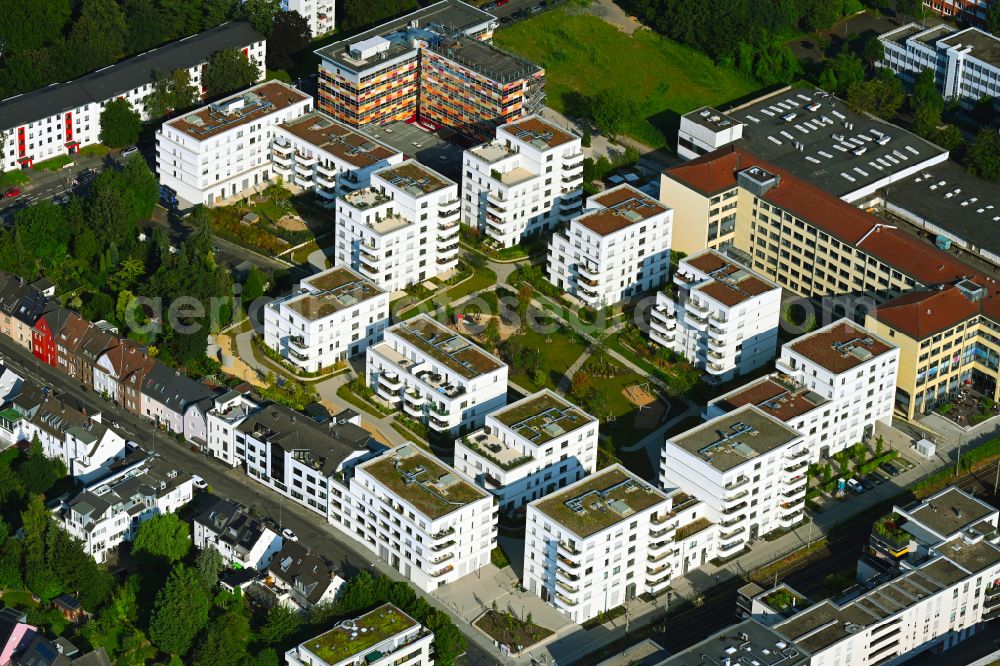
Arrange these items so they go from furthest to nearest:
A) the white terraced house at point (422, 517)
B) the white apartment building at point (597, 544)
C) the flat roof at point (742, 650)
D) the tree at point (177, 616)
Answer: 1. the white terraced house at point (422, 517)
2. the white apartment building at point (597, 544)
3. the tree at point (177, 616)
4. the flat roof at point (742, 650)

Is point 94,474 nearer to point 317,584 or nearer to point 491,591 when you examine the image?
point 317,584

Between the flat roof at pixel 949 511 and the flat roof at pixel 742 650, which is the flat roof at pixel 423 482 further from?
the flat roof at pixel 949 511

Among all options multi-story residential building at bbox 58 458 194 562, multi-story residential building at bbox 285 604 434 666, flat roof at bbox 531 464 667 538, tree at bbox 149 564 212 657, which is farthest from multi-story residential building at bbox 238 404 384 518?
multi-story residential building at bbox 285 604 434 666

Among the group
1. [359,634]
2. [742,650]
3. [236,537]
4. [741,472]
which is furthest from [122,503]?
[742,650]

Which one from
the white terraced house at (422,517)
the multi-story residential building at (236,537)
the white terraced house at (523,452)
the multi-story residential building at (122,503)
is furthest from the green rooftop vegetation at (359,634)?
the multi-story residential building at (122,503)

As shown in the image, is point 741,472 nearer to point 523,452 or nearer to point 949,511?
point 949,511

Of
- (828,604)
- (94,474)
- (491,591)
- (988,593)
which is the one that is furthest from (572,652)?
(94,474)
